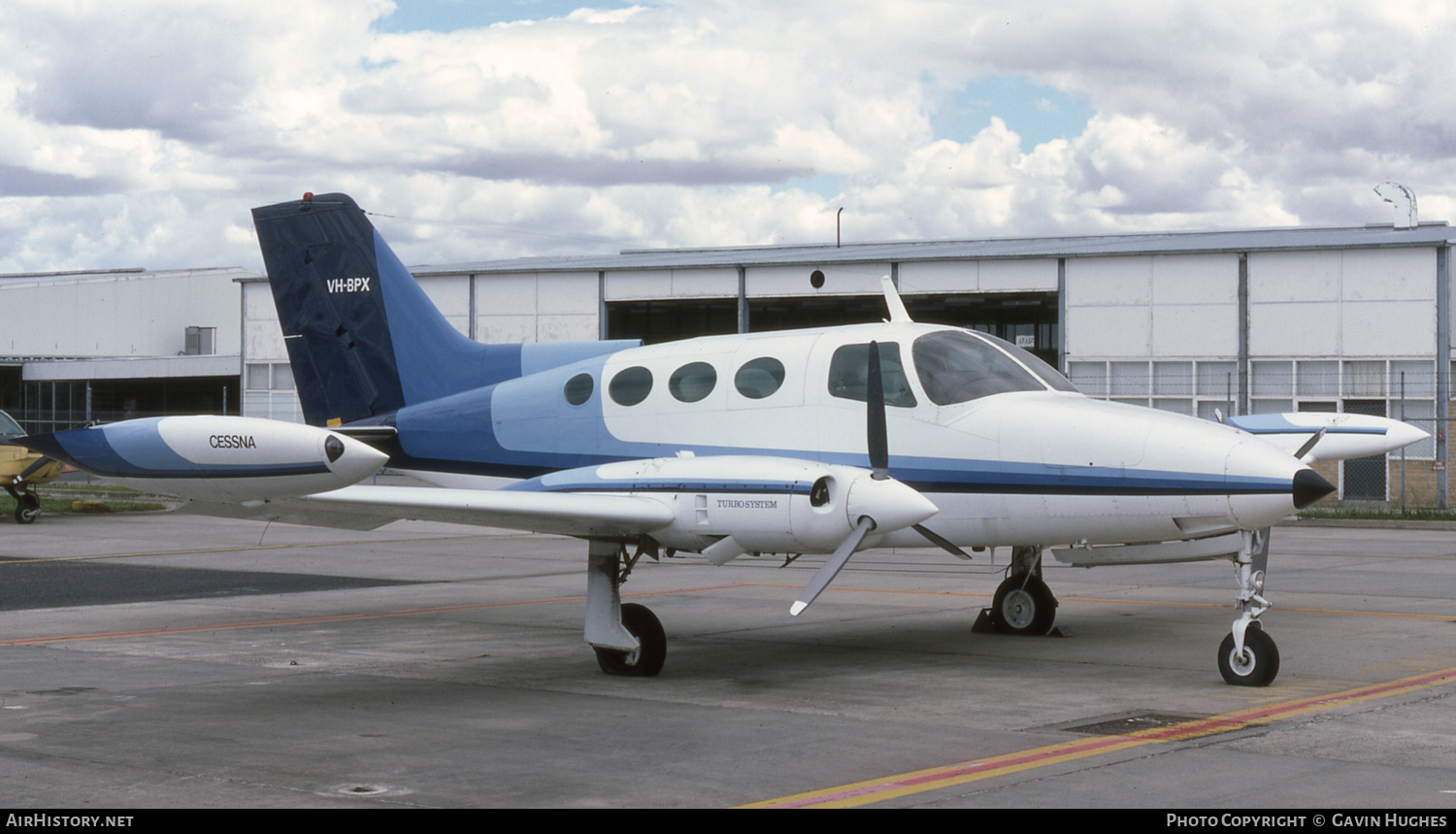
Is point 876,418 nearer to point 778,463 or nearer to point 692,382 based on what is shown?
point 778,463

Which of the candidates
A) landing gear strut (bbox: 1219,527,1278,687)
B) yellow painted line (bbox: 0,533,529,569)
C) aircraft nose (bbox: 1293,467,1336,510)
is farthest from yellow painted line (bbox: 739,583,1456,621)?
yellow painted line (bbox: 0,533,529,569)

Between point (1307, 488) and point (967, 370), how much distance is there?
9.52 ft

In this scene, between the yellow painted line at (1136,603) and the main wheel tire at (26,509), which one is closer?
the yellow painted line at (1136,603)

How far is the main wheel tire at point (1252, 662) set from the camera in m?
10.5

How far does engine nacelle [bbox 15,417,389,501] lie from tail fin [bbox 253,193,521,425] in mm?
4977

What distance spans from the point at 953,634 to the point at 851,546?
419 centimetres

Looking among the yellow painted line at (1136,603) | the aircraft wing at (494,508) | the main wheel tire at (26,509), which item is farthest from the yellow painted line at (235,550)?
the aircraft wing at (494,508)

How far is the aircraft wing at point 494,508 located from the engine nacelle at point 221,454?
45.9 inches

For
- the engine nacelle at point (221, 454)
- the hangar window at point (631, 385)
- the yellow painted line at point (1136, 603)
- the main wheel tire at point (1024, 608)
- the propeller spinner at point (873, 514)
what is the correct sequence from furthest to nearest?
the yellow painted line at point (1136, 603)
the main wheel tire at point (1024, 608)
the hangar window at point (631, 385)
the propeller spinner at point (873, 514)
the engine nacelle at point (221, 454)

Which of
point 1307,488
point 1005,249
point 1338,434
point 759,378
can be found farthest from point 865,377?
point 1005,249

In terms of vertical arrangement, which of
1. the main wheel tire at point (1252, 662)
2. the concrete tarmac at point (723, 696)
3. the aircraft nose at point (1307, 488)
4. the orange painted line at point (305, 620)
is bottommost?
the orange painted line at point (305, 620)

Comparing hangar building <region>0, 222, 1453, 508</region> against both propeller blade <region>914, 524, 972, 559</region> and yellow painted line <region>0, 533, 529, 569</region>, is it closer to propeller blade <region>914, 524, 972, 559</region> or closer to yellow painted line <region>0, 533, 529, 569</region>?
yellow painted line <region>0, 533, 529, 569</region>

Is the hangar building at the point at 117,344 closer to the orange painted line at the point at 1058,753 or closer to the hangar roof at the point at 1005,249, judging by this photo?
the hangar roof at the point at 1005,249

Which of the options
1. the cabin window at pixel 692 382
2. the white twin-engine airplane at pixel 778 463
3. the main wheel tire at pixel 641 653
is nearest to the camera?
the white twin-engine airplane at pixel 778 463
